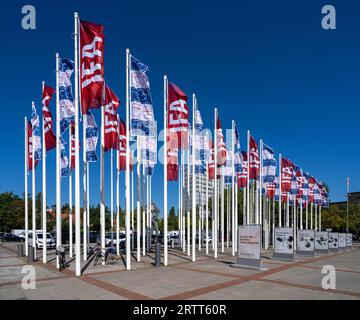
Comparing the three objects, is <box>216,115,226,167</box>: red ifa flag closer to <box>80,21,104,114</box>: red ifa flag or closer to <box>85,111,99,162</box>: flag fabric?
<box>85,111,99,162</box>: flag fabric

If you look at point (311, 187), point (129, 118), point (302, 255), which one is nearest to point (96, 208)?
point (311, 187)

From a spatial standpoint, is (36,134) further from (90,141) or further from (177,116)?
(177,116)

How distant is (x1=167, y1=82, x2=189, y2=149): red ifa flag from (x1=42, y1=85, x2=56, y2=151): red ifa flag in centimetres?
652

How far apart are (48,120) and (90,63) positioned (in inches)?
235

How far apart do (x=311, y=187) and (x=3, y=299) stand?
3912cm

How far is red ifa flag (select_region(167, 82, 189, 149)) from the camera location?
65.0 ft

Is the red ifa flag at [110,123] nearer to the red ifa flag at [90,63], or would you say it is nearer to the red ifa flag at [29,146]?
the red ifa flag at [90,63]

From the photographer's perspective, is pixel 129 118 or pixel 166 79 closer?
pixel 129 118

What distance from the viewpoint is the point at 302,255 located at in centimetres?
2731

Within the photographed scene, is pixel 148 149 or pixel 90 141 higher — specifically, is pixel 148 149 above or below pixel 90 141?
below

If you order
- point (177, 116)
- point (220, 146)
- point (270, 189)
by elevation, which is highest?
point (177, 116)

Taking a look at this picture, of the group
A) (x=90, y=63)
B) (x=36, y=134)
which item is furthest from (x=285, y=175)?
(x=90, y=63)

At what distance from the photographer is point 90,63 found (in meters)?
15.3
